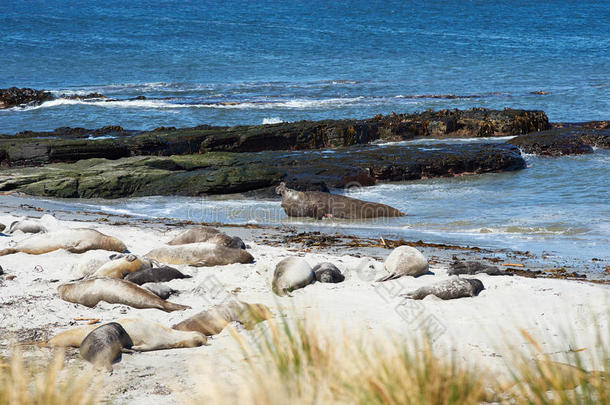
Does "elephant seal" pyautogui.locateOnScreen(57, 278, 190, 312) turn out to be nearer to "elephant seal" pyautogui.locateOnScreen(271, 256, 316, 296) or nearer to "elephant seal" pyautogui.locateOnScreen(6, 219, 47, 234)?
"elephant seal" pyautogui.locateOnScreen(271, 256, 316, 296)

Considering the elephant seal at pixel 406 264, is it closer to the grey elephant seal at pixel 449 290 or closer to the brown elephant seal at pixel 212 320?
the grey elephant seal at pixel 449 290

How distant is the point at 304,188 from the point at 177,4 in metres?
86.4

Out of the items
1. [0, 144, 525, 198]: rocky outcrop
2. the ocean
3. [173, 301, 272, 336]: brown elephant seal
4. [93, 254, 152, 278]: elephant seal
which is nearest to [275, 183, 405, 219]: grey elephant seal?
the ocean

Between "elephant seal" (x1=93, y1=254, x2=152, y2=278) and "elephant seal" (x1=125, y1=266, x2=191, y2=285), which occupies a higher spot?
"elephant seal" (x1=93, y1=254, x2=152, y2=278)

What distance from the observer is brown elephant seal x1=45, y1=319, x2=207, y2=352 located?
13.7 feet

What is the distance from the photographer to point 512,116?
19844 millimetres

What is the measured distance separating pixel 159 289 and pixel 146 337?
1.19 m

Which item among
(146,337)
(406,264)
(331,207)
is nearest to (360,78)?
(331,207)

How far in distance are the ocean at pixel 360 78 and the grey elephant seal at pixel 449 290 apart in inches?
110

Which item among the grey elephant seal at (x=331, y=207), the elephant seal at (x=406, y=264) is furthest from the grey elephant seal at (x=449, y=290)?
the grey elephant seal at (x=331, y=207)

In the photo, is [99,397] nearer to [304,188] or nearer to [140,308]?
[140,308]

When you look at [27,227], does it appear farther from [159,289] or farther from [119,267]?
[159,289]

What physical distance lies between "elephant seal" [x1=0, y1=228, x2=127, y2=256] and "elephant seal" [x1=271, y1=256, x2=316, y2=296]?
2.21m

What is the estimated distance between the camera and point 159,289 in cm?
542
